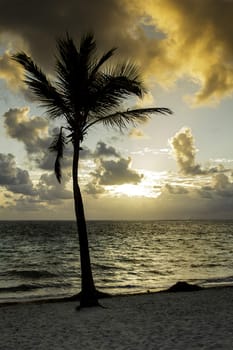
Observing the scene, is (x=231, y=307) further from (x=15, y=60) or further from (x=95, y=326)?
(x=15, y=60)

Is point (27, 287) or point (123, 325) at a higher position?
point (123, 325)

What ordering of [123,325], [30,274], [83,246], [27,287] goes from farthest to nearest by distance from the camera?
[30,274], [27,287], [83,246], [123,325]

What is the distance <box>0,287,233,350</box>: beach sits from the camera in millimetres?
10430

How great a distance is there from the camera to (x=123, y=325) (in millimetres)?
12727

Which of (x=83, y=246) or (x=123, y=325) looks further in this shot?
(x=83, y=246)

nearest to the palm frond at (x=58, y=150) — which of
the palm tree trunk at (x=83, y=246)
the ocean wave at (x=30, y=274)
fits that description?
the palm tree trunk at (x=83, y=246)

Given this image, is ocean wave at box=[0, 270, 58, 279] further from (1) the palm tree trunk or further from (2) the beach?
(1) the palm tree trunk

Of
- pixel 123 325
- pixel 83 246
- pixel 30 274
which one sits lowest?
pixel 30 274

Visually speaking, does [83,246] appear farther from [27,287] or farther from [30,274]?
[30,274]

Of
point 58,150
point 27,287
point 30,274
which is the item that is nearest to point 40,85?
point 58,150

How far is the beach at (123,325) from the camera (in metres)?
10.4

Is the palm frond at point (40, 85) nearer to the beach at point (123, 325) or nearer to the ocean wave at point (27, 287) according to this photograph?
the beach at point (123, 325)

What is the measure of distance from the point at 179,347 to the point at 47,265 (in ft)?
134

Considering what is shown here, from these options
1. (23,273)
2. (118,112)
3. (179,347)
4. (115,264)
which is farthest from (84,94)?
(115,264)
